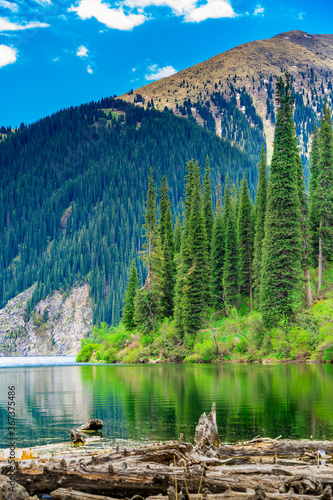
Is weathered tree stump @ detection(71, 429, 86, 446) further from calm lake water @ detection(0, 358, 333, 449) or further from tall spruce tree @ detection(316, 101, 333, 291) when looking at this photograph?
tall spruce tree @ detection(316, 101, 333, 291)

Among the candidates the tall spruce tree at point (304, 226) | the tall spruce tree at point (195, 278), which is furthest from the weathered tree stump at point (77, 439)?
the tall spruce tree at point (195, 278)

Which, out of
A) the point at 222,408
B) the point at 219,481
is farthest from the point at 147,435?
the point at 219,481

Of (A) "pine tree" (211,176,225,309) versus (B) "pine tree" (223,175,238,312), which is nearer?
(B) "pine tree" (223,175,238,312)

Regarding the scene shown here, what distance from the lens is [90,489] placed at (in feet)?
30.4

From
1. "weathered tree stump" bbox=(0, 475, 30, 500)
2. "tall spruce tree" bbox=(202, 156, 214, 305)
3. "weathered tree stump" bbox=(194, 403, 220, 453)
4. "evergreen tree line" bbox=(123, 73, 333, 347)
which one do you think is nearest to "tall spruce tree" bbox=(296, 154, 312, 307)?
"evergreen tree line" bbox=(123, 73, 333, 347)

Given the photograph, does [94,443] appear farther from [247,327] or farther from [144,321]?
[144,321]

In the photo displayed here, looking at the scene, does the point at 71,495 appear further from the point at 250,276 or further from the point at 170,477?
the point at 250,276

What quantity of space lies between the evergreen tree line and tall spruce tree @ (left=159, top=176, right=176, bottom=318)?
6.5 inches

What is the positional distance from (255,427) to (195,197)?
204 feet

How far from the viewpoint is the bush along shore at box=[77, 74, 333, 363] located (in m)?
55.2

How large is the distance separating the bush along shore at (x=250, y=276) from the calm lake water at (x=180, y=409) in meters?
18.6

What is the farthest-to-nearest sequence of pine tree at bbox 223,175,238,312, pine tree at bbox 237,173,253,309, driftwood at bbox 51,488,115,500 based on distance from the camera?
pine tree at bbox 237,173,253,309 → pine tree at bbox 223,175,238,312 → driftwood at bbox 51,488,115,500

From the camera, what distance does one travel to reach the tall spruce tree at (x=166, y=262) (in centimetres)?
8275

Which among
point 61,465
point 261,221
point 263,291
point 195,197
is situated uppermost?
point 195,197
